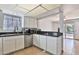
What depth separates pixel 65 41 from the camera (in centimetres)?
156

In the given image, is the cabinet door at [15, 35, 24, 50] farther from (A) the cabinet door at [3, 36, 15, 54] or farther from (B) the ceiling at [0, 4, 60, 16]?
(B) the ceiling at [0, 4, 60, 16]

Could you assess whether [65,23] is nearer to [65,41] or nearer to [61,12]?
[61,12]

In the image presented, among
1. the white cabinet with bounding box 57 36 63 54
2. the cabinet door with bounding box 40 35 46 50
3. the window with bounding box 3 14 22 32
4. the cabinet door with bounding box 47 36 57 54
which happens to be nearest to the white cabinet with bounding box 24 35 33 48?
the cabinet door with bounding box 40 35 46 50

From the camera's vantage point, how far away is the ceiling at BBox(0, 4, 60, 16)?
4.18 ft

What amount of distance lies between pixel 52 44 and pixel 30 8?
0.84m

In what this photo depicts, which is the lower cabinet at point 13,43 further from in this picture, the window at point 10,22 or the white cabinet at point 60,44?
the white cabinet at point 60,44

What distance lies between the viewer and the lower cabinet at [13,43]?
1.67 meters

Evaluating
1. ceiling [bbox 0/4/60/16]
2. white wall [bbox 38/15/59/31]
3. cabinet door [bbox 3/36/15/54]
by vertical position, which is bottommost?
cabinet door [bbox 3/36/15/54]

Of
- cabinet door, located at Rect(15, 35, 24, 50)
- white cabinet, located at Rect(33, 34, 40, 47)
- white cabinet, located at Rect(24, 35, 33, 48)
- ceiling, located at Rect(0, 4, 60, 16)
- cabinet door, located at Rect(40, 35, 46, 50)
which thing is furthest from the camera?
cabinet door, located at Rect(15, 35, 24, 50)

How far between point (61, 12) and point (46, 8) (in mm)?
294

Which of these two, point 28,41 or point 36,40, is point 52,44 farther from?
point 28,41

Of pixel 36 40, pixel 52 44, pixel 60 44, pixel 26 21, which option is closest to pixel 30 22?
pixel 26 21

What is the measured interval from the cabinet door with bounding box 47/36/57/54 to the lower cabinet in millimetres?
702
